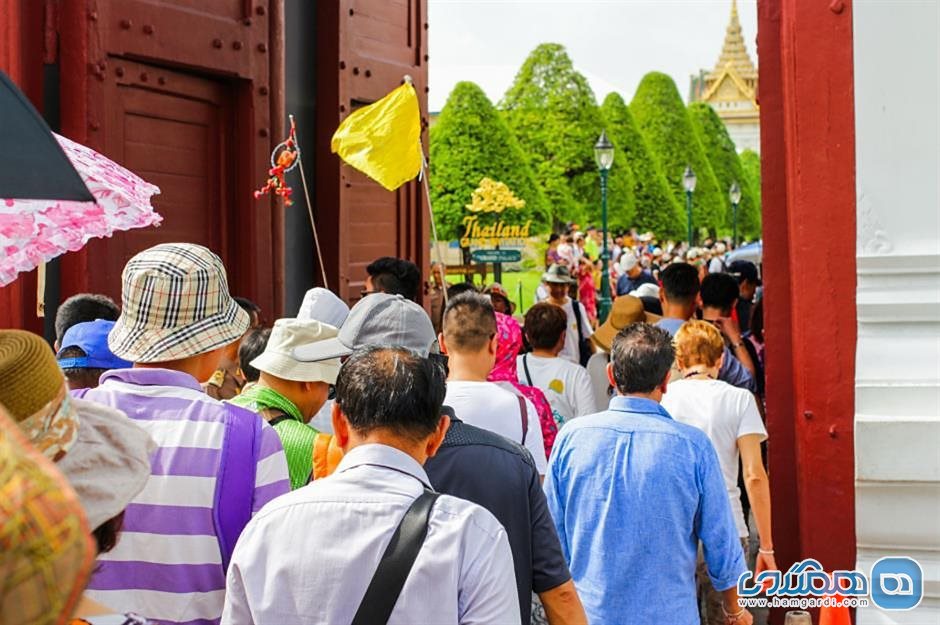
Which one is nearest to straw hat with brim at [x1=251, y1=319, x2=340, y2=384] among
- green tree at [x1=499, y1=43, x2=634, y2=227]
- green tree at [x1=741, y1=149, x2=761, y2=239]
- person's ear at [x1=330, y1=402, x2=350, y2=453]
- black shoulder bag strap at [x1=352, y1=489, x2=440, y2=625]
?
person's ear at [x1=330, y1=402, x2=350, y2=453]

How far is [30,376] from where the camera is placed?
1793mm

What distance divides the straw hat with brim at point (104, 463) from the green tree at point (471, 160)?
124 feet

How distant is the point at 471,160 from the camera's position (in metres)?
40.6

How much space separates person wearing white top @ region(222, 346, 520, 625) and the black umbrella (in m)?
0.76

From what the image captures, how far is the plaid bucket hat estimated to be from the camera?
3074 millimetres

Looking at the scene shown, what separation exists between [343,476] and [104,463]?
2.11ft

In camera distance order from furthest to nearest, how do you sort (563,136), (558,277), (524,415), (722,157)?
(722,157) → (563,136) → (558,277) → (524,415)

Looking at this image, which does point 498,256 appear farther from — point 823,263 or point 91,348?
point 91,348

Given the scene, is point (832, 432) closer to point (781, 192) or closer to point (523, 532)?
point (781, 192)

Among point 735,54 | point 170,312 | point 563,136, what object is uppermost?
point 735,54

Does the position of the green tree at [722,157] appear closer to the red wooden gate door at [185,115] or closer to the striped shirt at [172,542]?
the red wooden gate door at [185,115]

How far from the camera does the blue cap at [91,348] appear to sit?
13.6 ft

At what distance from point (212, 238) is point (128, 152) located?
1.08 meters

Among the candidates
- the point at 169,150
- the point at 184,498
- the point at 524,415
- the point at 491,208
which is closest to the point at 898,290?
the point at 524,415
